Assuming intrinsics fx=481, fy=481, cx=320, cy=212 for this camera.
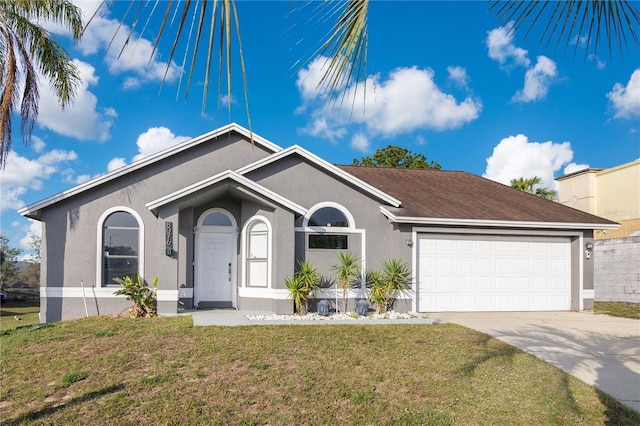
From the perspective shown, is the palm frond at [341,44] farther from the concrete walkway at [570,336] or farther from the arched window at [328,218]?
the arched window at [328,218]

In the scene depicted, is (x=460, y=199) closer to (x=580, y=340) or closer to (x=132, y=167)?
(x=580, y=340)

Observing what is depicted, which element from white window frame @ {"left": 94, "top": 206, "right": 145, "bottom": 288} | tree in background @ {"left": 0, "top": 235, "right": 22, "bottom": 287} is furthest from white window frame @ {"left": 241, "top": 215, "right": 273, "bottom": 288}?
tree in background @ {"left": 0, "top": 235, "right": 22, "bottom": 287}

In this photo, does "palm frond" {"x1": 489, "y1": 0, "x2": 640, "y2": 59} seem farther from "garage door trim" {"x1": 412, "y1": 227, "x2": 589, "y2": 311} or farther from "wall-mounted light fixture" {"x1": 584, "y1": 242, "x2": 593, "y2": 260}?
"wall-mounted light fixture" {"x1": 584, "y1": 242, "x2": 593, "y2": 260}

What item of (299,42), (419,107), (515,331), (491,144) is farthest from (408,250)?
(299,42)

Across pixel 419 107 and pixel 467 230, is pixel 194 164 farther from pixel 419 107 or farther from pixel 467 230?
pixel 419 107

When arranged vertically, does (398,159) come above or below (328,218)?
above

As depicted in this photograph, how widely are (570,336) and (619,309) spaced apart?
6.47m

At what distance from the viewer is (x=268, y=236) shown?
12383mm

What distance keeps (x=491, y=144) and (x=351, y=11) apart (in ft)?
63.5

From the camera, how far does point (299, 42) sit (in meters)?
1.72

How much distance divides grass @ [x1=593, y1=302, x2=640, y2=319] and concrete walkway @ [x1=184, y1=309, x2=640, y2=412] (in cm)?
84

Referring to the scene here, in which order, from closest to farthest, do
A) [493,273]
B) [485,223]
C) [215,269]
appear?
[215,269]
[485,223]
[493,273]

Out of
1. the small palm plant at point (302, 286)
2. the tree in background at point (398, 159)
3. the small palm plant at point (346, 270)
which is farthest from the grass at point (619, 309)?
the tree in background at point (398, 159)

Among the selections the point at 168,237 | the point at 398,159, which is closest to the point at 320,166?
the point at 168,237
